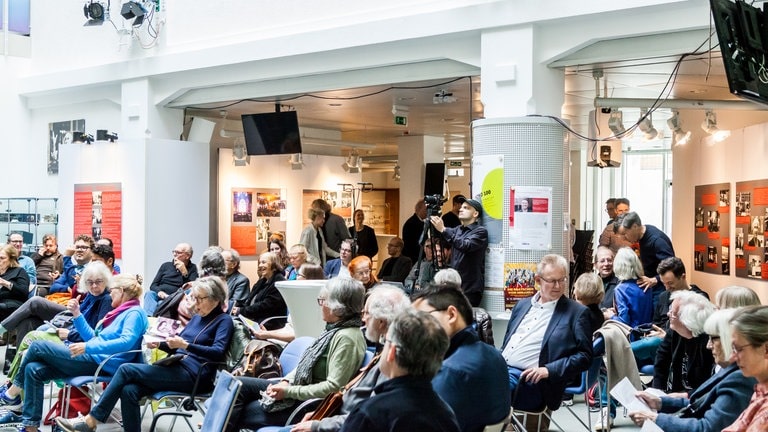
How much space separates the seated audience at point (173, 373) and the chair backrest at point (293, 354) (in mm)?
672

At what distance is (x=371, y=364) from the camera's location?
15.1 feet

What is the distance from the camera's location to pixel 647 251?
8.40m

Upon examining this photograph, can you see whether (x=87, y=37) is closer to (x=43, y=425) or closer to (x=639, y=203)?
(x=43, y=425)

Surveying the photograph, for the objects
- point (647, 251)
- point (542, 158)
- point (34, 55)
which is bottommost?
point (647, 251)

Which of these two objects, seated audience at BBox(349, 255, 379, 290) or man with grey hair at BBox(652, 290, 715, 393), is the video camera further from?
man with grey hair at BBox(652, 290, 715, 393)

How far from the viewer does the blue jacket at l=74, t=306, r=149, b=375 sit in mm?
6598

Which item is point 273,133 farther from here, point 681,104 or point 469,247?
point 681,104

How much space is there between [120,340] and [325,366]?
2.25 metres

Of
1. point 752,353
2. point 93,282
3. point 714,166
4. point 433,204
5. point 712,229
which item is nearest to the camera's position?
point 752,353

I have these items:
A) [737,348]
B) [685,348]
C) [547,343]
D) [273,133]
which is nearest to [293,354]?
[547,343]

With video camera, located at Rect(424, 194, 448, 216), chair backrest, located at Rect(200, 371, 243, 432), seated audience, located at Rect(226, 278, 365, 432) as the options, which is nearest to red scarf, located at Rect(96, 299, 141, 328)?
seated audience, located at Rect(226, 278, 365, 432)

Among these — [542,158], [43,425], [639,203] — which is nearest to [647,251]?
[542,158]

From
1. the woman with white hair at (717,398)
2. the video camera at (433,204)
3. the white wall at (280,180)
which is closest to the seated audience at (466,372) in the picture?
the woman with white hair at (717,398)

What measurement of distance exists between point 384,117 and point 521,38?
623 cm
